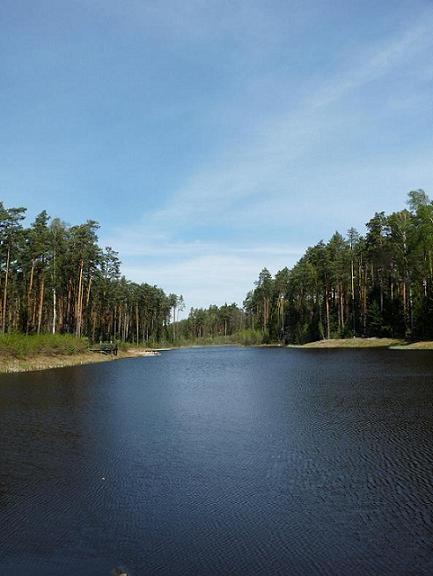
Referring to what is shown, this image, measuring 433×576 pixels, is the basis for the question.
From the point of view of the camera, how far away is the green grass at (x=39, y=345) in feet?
145

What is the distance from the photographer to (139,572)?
6832 mm

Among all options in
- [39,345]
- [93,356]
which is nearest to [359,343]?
[93,356]

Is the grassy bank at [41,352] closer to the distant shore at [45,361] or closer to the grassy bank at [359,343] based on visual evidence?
the distant shore at [45,361]

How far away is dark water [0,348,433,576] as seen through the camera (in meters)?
7.29

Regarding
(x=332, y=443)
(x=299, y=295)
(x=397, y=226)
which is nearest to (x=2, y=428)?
(x=332, y=443)

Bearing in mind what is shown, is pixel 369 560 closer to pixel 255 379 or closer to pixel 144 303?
pixel 255 379

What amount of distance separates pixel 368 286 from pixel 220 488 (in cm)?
8713

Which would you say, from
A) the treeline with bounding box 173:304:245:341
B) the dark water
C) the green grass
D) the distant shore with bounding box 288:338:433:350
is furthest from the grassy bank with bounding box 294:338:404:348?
the treeline with bounding box 173:304:245:341

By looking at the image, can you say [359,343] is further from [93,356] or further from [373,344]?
[93,356]

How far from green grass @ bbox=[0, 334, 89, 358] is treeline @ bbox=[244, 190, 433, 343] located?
4595 centimetres

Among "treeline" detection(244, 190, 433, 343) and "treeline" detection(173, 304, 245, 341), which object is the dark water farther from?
"treeline" detection(173, 304, 245, 341)

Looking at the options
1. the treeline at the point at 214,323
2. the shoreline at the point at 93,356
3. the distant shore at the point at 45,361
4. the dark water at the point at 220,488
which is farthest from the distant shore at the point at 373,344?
the treeline at the point at 214,323

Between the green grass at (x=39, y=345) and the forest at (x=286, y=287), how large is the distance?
5.65m

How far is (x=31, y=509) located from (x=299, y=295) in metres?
108
